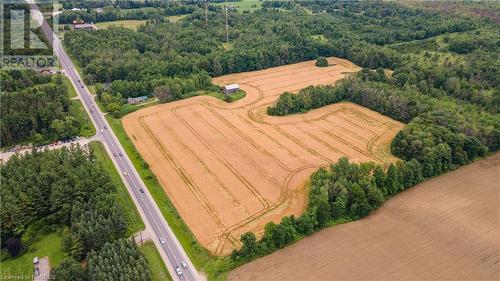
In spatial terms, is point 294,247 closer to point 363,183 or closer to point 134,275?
point 363,183

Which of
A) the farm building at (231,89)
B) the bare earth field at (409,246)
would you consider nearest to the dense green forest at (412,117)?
the bare earth field at (409,246)

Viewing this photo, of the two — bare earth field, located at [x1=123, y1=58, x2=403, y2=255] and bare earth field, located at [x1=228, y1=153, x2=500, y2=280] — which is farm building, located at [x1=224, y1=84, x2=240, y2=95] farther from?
bare earth field, located at [x1=228, y1=153, x2=500, y2=280]

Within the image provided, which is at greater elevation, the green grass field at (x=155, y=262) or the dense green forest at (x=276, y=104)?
the dense green forest at (x=276, y=104)

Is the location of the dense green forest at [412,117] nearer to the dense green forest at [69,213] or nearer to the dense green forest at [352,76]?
the dense green forest at [352,76]

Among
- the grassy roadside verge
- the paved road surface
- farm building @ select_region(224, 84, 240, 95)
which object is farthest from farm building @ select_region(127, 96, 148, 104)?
farm building @ select_region(224, 84, 240, 95)

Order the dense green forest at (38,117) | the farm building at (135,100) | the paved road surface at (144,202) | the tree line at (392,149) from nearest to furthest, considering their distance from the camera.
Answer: the paved road surface at (144,202), the tree line at (392,149), the dense green forest at (38,117), the farm building at (135,100)

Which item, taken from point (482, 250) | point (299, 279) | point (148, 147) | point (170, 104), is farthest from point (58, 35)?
point (482, 250)
